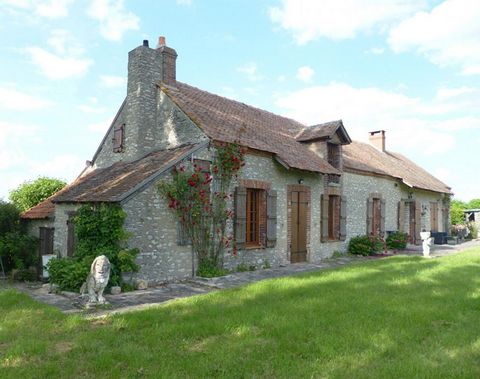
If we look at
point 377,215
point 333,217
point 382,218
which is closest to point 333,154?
point 333,217

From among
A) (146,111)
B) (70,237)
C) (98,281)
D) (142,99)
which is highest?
(142,99)

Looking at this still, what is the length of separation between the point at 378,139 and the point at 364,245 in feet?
35.1

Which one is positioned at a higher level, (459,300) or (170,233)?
(170,233)

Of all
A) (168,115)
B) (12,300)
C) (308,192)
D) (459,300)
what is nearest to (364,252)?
(308,192)

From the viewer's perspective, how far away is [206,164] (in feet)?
33.9

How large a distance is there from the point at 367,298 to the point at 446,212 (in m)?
20.2

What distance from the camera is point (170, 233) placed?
9570mm

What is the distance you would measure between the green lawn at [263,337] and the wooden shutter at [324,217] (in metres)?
6.03

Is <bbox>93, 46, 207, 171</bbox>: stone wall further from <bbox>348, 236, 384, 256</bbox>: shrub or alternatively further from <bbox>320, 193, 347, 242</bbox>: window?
<bbox>348, 236, 384, 256</bbox>: shrub

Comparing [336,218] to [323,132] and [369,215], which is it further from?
[323,132]

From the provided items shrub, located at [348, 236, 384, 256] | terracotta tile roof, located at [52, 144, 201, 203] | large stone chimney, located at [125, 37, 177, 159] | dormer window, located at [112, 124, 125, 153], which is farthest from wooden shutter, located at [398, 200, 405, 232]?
dormer window, located at [112, 124, 125, 153]

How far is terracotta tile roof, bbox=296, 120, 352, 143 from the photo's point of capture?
14.4 metres

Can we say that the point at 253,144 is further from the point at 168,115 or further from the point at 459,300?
the point at 459,300

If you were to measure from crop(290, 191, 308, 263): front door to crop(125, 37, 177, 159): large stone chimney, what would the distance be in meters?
4.97
